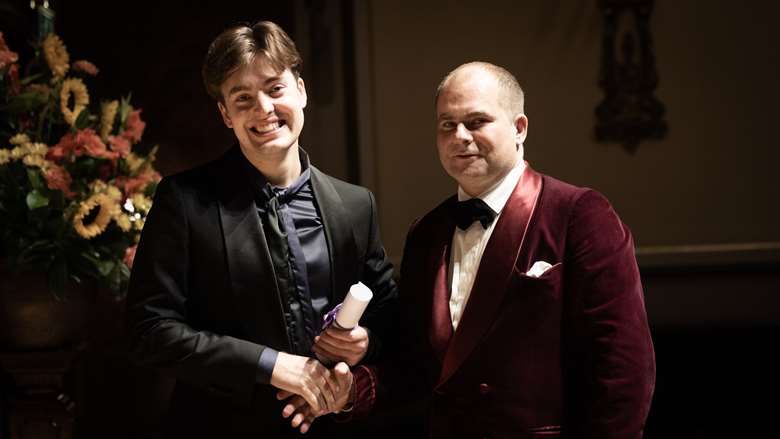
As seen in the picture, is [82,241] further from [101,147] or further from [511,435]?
[511,435]

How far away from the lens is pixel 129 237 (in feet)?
8.16

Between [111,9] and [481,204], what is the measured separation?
7.44ft

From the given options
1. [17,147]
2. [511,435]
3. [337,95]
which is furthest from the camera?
[337,95]

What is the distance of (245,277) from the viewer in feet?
5.87

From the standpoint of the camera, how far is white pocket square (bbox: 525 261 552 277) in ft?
5.57

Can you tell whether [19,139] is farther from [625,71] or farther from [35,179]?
[625,71]

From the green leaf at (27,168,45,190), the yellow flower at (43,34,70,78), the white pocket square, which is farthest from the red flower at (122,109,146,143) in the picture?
the white pocket square

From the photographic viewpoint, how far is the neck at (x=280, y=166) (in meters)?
1.86

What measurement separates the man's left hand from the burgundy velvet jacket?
0.11 metres

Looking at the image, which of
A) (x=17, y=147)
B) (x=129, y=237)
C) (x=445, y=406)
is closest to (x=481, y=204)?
(x=445, y=406)

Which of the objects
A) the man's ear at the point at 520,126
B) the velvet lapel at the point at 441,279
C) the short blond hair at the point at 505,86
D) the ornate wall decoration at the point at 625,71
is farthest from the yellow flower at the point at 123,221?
the ornate wall decoration at the point at 625,71

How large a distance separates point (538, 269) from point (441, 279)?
235 millimetres

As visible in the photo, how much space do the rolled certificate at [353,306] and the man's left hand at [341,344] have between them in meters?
0.02

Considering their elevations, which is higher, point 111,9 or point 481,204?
point 111,9
